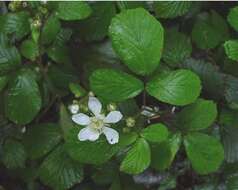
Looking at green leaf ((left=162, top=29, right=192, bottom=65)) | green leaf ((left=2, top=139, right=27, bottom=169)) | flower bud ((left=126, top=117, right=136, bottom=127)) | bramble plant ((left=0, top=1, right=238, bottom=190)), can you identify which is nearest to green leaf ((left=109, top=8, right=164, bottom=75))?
bramble plant ((left=0, top=1, right=238, bottom=190))

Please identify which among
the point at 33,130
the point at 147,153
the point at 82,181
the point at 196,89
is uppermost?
the point at 196,89

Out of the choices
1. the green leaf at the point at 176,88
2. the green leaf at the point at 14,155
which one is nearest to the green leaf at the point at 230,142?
the green leaf at the point at 176,88

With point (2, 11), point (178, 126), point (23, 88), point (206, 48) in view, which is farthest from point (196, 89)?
point (2, 11)

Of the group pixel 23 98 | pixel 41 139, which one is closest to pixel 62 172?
pixel 41 139

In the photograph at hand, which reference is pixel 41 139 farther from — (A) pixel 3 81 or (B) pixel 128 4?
(B) pixel 128 4

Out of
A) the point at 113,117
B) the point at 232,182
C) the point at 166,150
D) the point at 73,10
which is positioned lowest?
the point at 232,182

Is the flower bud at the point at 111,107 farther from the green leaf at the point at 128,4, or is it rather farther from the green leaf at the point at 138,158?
the green leaf at the point at 128,4

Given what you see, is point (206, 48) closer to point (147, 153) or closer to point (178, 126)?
point (178, 126)
